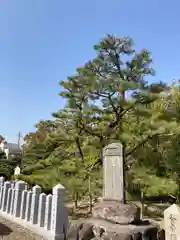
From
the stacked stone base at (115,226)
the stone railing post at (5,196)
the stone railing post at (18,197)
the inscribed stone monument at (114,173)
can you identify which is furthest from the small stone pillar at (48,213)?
the stone railing post at (5,196)

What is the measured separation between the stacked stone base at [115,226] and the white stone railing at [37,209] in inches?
13.2

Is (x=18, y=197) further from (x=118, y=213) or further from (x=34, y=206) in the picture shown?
(x=118, y=213)

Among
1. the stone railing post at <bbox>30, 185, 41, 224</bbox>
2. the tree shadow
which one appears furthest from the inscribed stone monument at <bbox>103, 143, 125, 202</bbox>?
the tree shadow

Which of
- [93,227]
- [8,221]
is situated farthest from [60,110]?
[93,227]

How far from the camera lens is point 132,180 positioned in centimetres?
681

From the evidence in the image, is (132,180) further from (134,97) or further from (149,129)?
(134,97)

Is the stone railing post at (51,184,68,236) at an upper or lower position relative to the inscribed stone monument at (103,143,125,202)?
lower

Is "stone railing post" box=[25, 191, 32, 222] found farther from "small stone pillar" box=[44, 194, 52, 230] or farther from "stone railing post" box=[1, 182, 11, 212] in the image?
"stone railing post" box=[1, 182, 11, 212]

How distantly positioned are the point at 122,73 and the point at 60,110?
2784mm

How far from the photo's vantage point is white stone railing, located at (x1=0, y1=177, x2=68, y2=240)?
13.6 feet

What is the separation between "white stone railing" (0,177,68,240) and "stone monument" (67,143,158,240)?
1.16 feet

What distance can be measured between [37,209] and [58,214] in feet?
2.96

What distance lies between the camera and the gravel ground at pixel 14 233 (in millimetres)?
4234

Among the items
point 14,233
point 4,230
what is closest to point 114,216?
point 14,233
